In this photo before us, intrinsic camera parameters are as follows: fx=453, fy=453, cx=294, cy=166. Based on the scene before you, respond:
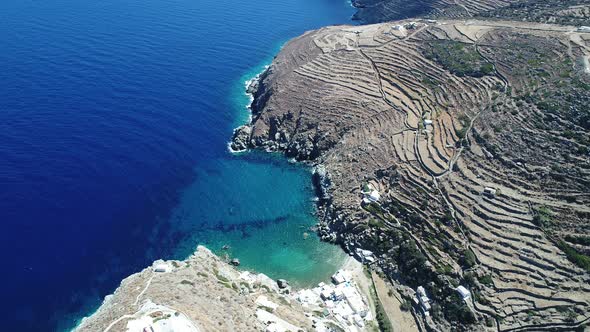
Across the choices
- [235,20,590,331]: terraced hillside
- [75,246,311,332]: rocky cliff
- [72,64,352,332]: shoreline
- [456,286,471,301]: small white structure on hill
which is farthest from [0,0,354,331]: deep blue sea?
[456,286,471,301]: small white structure on hill

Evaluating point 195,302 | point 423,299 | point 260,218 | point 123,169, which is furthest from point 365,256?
point 123,169

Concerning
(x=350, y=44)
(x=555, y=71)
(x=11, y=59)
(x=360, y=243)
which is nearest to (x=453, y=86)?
(x=555, y=71)

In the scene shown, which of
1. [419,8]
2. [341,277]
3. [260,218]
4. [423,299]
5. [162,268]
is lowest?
[162,268]

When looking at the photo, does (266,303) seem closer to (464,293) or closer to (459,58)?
(464,293)

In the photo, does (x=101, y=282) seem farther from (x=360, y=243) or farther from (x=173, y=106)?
(x=173, y=106)

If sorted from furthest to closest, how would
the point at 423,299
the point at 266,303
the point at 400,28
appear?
1. the point at 400,28
2. the point at 423,299
3. the point at 266,303
